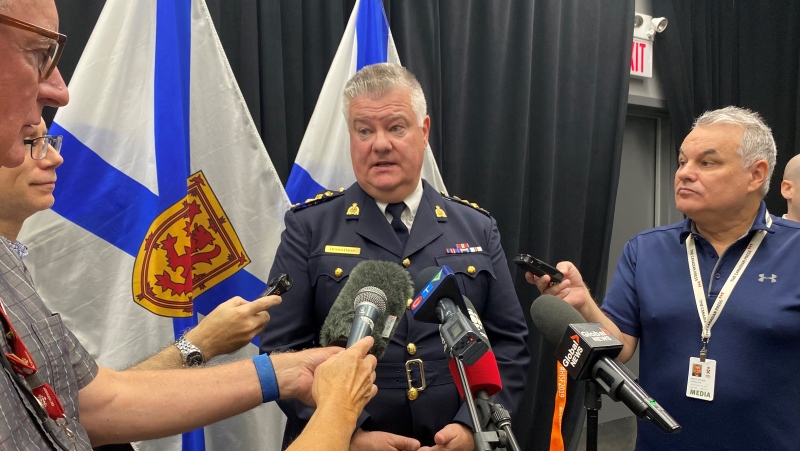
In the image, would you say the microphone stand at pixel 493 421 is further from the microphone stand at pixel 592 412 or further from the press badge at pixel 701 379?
the press badge at pixel 701 379

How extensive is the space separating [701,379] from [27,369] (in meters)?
1.69

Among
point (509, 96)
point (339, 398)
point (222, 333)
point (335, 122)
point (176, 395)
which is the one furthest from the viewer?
point (509, 96)

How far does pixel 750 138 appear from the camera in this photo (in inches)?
78.2

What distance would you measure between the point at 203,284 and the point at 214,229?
19 centimetres

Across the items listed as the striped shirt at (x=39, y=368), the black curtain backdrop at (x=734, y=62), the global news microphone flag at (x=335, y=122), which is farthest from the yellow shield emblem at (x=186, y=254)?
the black curtain backdrop at (x=734, y=62)

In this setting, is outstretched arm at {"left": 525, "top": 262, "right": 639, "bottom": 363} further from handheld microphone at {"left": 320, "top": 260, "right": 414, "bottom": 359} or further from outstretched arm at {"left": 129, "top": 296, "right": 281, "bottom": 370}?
outstretched arm at {"left": 129, "top": 296, "right": 281, "bottom": 370}

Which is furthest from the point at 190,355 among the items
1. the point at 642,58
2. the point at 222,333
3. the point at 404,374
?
the point at 642,58

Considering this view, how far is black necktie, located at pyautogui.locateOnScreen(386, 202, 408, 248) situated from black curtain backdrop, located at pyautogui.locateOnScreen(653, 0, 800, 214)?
3.00m

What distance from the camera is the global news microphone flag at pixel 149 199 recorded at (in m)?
1.97

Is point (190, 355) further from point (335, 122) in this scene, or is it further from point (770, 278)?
point (770, 278)

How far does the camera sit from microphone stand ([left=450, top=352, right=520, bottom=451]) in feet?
3.23

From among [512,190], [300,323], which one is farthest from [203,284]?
[512,190]

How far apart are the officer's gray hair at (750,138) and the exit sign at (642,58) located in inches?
89.7

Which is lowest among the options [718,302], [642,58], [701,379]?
[701,379]
